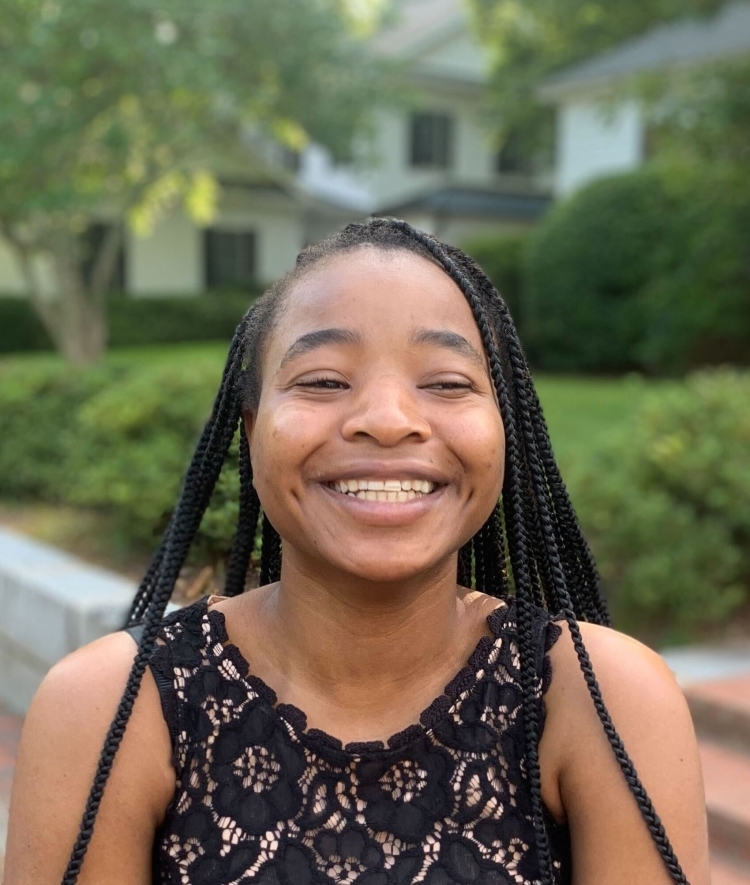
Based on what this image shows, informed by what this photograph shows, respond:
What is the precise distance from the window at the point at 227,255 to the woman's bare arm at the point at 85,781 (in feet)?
80.0

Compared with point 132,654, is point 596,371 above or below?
below

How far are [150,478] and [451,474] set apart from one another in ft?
15.7

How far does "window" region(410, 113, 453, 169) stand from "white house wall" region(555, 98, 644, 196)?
7670 millimetres

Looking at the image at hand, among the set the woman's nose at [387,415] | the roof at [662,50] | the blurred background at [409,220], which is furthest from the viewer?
the roof at [662,50]

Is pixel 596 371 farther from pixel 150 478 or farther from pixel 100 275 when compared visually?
pixel 150 478

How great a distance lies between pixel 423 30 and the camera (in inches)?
1118

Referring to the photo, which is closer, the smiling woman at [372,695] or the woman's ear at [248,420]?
the smiling woman at [372,695]

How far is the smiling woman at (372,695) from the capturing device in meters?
1.43

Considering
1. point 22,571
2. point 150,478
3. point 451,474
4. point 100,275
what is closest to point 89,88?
point 100,275

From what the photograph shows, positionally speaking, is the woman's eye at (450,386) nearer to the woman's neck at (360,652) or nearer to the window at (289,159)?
the woman's neck at (360,652)

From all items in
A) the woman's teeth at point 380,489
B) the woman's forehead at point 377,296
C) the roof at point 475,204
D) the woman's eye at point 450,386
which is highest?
the roof at point 475,204

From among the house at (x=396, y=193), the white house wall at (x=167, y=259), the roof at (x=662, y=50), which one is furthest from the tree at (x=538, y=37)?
the white house wall at (x=167, y=259)

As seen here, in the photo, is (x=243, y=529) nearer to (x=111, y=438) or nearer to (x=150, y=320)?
(x=111, y=438)

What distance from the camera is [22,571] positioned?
522 centimetres
